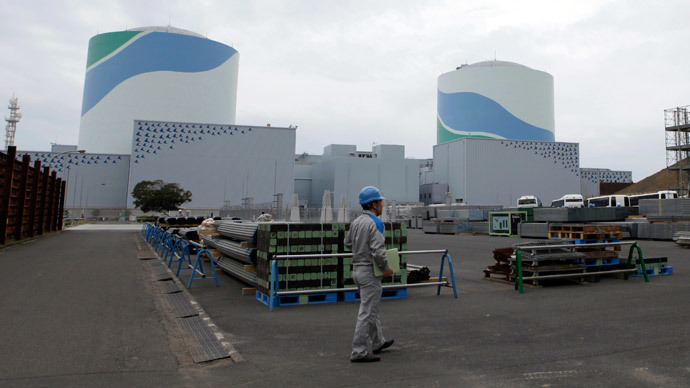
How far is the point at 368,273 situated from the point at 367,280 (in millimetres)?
71

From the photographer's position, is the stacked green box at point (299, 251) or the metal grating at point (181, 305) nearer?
the metal grating at point (181, 305)

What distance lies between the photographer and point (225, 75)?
77688mm

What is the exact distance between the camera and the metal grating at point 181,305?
6.39 meters

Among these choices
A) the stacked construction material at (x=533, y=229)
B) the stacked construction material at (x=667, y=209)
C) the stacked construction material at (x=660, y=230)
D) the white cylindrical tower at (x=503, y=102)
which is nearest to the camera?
the stacked construction material at (x=660, y=230)

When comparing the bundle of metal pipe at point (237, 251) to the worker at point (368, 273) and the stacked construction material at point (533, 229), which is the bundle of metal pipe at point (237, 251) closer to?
the worker at point (368, 273)

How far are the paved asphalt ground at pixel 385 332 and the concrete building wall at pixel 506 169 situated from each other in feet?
199

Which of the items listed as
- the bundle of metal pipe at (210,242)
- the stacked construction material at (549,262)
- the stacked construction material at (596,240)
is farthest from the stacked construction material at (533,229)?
the bundle of metal pipe at (210,242)

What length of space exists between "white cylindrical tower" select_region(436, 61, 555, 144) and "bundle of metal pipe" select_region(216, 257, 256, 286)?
7417 cm

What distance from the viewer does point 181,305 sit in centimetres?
702

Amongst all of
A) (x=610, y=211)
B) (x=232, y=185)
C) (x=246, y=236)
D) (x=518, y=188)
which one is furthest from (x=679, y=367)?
(x=518, y=188)

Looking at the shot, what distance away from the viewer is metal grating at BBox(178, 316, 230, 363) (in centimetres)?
438

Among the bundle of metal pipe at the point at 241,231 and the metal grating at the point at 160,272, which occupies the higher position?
the bundle of metal pipe at the point at 241,231

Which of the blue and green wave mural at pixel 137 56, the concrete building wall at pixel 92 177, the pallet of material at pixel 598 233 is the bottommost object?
the pallet of material at pixel 598 233

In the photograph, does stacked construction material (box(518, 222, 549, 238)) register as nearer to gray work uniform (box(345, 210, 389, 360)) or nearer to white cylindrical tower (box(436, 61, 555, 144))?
gray work uniform (box(345, 210, 389, 360))
